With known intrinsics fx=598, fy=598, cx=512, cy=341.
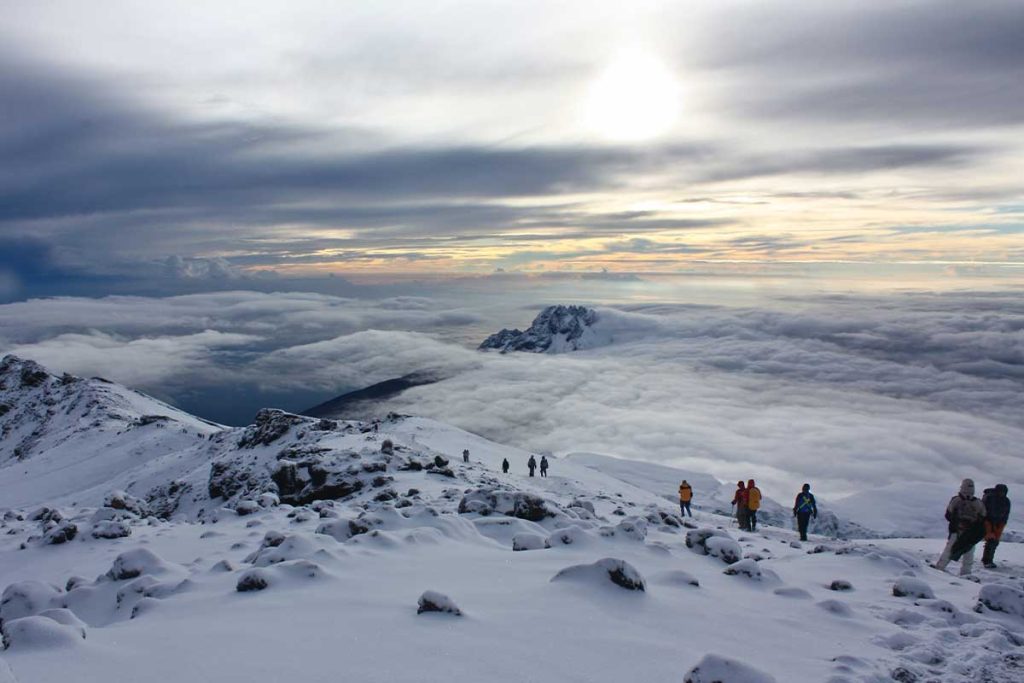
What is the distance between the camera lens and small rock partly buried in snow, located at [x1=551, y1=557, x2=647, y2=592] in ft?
25.0

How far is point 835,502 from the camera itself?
81500 mm

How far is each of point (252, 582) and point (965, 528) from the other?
47.3ft

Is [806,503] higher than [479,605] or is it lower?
lower

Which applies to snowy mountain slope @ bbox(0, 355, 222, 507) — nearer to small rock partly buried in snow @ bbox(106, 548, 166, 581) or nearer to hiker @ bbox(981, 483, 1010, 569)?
small rock partly buried in snow @ bbox(106, 548, 166, 581)

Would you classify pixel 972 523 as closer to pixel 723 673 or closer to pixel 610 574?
pixel 610 574

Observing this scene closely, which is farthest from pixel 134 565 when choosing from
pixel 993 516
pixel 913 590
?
pixel 993 516

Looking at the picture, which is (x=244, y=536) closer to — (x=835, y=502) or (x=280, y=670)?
(x=280, y=670)

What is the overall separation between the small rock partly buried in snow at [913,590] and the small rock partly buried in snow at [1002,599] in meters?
0.61

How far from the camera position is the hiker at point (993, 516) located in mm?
13742

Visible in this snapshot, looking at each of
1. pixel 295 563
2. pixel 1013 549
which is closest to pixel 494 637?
pixel 295 563

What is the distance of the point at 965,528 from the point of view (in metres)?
13.1

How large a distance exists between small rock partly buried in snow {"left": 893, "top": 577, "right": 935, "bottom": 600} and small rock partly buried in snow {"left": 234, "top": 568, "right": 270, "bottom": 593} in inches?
358

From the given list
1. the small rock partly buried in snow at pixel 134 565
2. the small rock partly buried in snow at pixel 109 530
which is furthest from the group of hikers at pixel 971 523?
the small rock partly buried in snow at pixel 109 530

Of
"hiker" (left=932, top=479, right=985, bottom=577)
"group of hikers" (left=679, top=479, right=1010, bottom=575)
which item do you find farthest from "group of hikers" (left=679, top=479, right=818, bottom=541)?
"hiker" (left=932, top=479, right=985, bottom=577)
